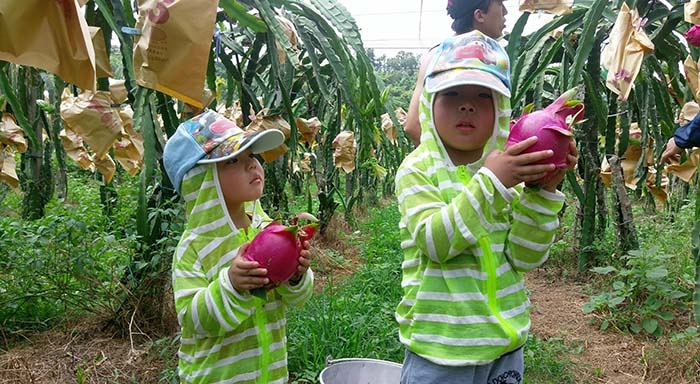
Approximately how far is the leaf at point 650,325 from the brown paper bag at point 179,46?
8.26ft

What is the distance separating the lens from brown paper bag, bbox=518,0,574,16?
243 centimetres

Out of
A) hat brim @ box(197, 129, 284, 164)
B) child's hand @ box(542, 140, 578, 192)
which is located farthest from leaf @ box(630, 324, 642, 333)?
hat brim @ box(197, 129, 284, 164)

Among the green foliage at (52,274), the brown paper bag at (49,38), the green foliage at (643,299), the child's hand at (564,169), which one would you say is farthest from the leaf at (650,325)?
the brown paper bag at (49,38)

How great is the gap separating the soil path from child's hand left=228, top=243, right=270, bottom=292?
181 centimetres

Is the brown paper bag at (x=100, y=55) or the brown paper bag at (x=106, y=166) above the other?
the brown paper bag at (x=100, y=55)

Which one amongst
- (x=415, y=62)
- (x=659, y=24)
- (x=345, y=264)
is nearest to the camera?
(x=659, y=24)

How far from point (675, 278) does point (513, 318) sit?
247 centimetres

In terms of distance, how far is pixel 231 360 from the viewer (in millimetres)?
1283

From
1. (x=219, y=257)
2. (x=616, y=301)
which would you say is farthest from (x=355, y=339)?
(x=616, y=301)

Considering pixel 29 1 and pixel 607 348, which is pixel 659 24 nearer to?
pixel 607 348

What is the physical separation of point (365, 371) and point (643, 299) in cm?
179

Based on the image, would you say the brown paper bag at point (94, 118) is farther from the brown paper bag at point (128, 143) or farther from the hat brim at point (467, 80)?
the hat brim at point (467, 80)

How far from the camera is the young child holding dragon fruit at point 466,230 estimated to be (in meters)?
1.12

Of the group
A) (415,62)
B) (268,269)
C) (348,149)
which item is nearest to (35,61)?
(268,269)
